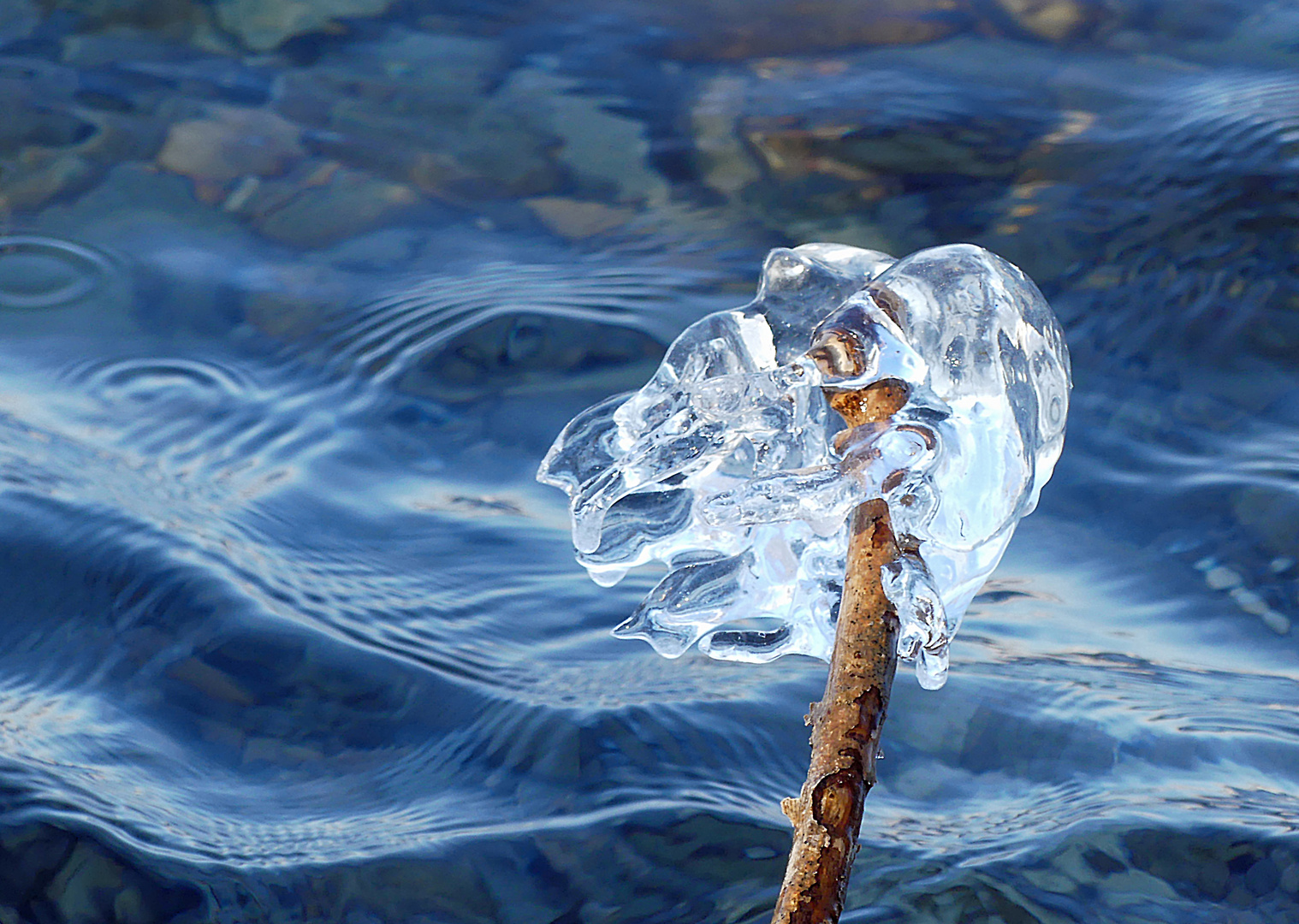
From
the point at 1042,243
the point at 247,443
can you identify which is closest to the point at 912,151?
the point at 1042,243

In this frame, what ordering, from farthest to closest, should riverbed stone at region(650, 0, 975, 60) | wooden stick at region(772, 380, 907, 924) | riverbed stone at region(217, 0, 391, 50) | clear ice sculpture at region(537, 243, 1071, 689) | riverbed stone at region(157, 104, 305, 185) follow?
riverbed stone at region(217, 0, 391, 50), riverbed stone at region(650, 0, 975, 60), riverbed stone at region(157, 104, 305, 185), clear ice sculpture at region(537, 243, 1071, 689), wooden stick at region(772, 380, 907, 924)

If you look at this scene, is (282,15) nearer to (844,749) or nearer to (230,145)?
(230,145)

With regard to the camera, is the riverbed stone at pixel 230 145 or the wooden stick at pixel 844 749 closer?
the wooden stick at pixel 844 749

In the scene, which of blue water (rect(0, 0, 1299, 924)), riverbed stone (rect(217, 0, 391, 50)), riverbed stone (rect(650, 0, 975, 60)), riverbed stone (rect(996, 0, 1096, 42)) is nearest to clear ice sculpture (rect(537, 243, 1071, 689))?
blue water (rect(0, 0, 1299, 924))

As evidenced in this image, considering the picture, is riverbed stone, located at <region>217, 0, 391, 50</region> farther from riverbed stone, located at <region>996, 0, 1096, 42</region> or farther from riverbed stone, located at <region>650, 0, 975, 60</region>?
riverbed stone, located at <region>996, 0, 1096, 42</region>

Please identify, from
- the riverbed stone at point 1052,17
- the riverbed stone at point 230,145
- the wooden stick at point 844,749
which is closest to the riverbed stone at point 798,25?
the riverbed stone at point 1052,17

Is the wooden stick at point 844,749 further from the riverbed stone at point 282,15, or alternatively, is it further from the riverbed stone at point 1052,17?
the riverbed stone at point 282,15
